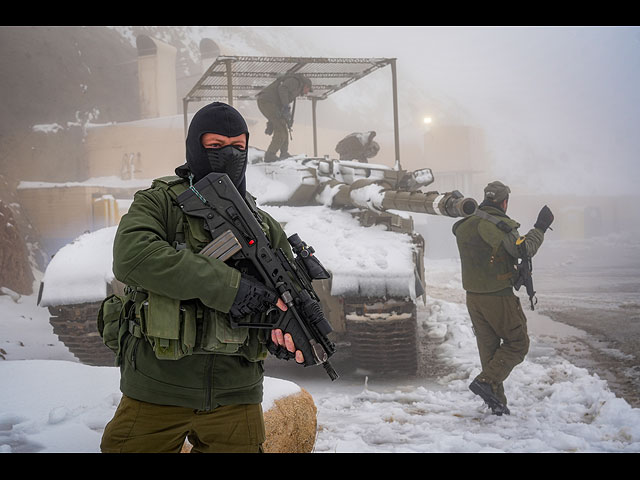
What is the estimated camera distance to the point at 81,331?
4.76 m

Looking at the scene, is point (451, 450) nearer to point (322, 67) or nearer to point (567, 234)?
point (567, 234)

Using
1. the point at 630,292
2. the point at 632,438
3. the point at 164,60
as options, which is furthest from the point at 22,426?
the point at 164,60

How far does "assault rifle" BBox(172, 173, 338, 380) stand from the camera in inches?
67.3

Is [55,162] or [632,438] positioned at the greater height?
[55,162]

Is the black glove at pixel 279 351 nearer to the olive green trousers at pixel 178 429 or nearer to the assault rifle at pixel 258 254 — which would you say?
the assault rifle at pixel 258 254

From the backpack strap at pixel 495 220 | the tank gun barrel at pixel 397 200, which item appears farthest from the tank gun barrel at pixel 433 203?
the backpack strap at pixel 495 220

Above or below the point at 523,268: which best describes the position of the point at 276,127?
above

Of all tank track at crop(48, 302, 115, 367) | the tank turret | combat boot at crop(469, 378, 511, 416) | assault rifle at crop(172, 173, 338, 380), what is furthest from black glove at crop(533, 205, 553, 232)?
tank track at crop(48, 302, 115, 367)

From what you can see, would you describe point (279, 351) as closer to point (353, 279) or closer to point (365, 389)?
point (353, 279)

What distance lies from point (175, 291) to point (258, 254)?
1.05 feet

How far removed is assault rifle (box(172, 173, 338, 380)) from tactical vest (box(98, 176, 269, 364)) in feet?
0.19

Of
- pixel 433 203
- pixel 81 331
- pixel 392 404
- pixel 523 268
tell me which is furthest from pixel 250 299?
pixel 81 331

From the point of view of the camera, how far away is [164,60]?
7.25m

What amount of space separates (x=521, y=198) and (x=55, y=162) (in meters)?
5.36
